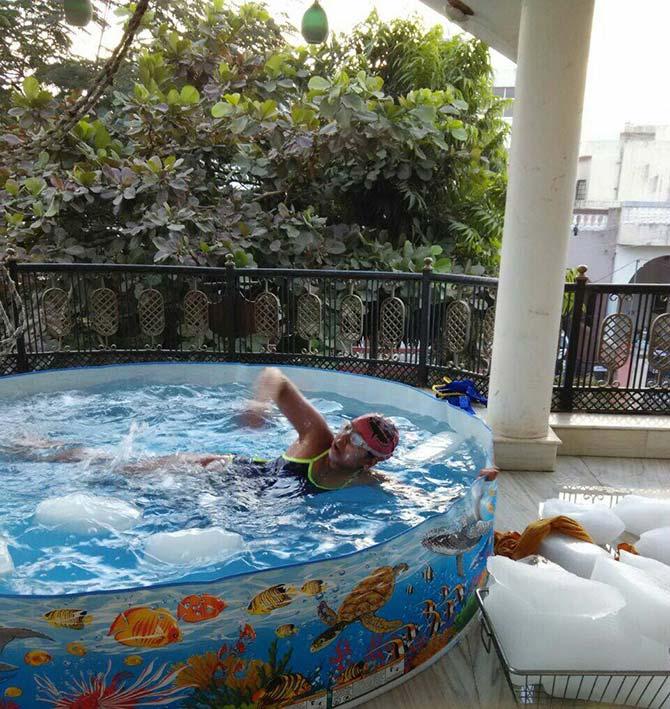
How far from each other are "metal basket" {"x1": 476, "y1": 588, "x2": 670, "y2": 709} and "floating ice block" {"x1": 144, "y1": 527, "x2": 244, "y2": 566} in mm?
1249

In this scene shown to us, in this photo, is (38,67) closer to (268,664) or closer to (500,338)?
(500,338)

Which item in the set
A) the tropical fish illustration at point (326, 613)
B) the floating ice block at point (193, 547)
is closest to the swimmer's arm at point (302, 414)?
the floating ice block at point (193, 547)

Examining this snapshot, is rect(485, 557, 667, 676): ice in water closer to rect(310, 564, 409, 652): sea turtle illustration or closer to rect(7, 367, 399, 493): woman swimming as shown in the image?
rect(310, 564, 409, 652): sea turtle illustration

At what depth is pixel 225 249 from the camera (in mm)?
7309

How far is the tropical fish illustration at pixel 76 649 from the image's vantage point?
1975 millimetres

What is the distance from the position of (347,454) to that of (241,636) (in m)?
1.31

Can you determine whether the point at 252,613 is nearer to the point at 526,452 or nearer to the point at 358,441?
the point at 358,441

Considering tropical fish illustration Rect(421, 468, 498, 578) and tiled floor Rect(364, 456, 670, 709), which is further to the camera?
tropical fish illustration Rect(421, 468, 498, 578)

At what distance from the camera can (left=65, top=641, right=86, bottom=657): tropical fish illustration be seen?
1975 millimetres

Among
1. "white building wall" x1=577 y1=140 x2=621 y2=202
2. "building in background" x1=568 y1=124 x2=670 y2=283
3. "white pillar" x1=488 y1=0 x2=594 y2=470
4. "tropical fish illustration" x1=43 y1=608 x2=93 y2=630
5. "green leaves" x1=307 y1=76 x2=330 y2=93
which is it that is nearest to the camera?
"tropical fish illustration" x1=43 y1=608 x2=93 y2=630

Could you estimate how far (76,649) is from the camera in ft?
6.49

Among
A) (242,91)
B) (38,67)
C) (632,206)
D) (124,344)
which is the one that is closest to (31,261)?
(124,344)

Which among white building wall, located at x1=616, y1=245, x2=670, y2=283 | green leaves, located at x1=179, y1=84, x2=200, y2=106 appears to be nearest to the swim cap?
green leaves, located at x1=179, y1=84, x2=200, y2=106

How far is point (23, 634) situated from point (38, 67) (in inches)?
423
